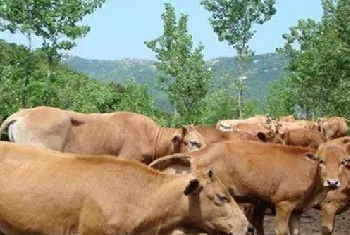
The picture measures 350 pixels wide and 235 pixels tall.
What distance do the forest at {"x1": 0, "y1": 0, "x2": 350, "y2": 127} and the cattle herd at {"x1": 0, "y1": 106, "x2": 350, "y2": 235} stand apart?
28.1ft

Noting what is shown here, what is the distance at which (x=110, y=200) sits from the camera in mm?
7926

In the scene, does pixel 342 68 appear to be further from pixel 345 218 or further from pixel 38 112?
pixel 38 112

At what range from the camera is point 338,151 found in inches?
475

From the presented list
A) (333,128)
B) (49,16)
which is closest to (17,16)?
(49,16)

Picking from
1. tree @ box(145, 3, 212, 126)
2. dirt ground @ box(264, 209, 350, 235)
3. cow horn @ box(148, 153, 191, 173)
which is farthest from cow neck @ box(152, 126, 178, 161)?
tree @ box(145, 3, 212, 126)

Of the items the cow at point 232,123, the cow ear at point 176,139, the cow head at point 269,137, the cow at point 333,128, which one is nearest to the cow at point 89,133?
the cow ear at point 176,139

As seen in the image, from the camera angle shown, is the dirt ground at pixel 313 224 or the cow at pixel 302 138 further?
the cow at pixel 302 138

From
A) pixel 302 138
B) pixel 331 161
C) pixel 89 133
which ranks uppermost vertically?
pixel 89 133

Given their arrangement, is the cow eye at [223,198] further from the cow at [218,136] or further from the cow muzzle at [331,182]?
the cow at [218,136]

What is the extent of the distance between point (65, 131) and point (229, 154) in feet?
11.0

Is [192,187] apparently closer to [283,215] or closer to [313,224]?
[283,215]

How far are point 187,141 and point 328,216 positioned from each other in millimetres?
3700

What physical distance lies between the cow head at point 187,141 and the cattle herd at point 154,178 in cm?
2

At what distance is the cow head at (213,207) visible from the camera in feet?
26.1
